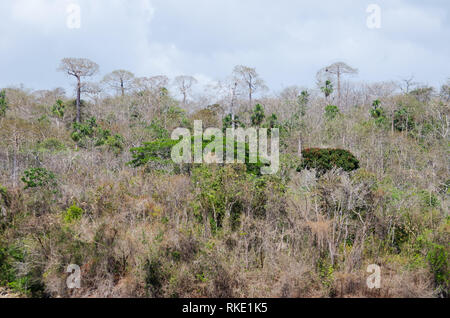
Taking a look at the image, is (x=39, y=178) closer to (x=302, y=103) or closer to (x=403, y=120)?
(x=302, y=103)

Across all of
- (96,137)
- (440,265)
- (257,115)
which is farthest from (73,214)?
(257,115)

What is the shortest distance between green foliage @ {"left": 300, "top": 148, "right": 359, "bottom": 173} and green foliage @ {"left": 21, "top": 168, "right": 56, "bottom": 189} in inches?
276

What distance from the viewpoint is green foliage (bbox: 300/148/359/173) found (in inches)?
388

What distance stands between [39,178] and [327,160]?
7.70m

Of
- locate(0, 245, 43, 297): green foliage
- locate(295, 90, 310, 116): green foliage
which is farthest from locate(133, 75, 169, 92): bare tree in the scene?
locate(0, 245, 43, 297): green foliage

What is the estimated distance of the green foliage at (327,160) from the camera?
32.4ft

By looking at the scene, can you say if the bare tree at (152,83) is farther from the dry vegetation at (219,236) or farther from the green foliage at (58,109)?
the dry vegetation at (219,236)

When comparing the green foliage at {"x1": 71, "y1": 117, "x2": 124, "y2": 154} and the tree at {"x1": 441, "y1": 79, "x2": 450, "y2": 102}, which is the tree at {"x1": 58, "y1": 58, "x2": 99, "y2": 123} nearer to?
the green foliage at {"x1": 71, "y1": 117, "x2": 124, "y2": 154}

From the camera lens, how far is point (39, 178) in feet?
24.2

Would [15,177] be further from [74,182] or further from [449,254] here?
[449,254]

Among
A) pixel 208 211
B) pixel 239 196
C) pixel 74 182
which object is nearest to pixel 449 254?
pixel 239 196

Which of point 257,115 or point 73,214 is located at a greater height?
point 257,115

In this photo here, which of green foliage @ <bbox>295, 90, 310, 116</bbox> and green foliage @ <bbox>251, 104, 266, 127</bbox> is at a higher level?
green foliage @ <bbox>295, 90, 310, 116</bbox>

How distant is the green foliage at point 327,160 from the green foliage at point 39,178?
7.00 metres
